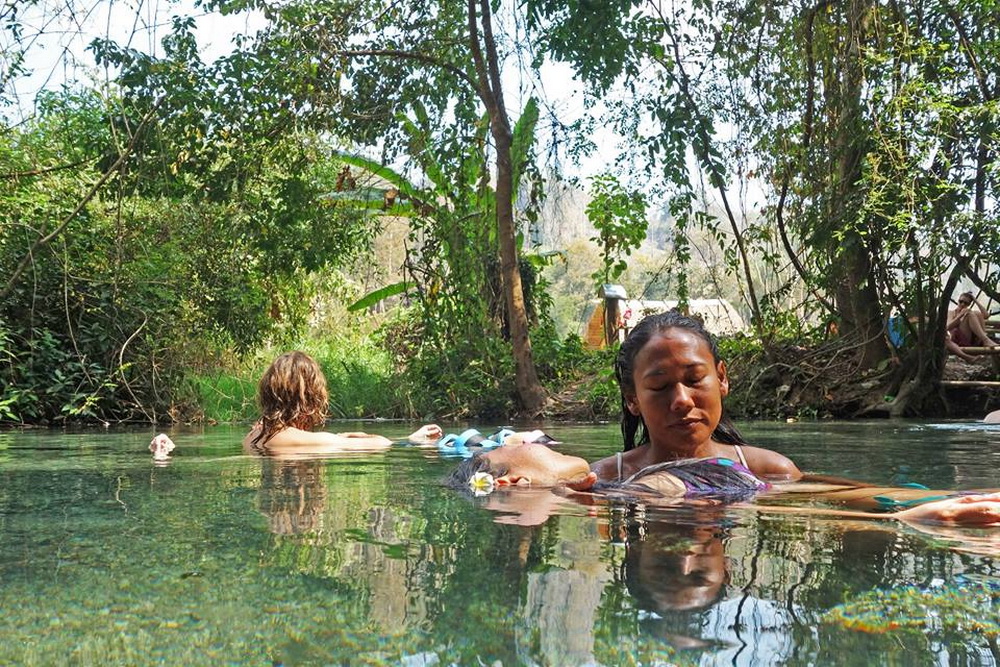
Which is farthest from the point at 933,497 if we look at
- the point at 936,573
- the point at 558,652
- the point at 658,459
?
the point at 558,652

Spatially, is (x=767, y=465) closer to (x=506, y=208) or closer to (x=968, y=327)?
(x=506, y=208)

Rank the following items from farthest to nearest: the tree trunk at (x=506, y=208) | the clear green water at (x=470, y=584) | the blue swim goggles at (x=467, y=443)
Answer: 1. the tree trunk at (x=506, y=208)
2. the blue swim goggles at (x=467, y=443)
3. the clear green water at (x=470, y=584)

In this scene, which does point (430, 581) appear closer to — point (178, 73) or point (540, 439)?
point (540, 439)

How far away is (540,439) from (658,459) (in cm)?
260

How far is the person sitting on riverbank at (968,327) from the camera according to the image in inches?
497

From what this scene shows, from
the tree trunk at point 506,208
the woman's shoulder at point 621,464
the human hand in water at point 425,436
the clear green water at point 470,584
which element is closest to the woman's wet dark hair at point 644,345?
the woman's shoulder at point 621,464

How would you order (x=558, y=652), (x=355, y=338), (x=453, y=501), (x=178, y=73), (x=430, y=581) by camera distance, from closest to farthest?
1. (x=558, y=652)
2. (x=430, y=581)
3. (x=453, y=501)
4. (x=178, y=73)
5. (x=355, y=338)

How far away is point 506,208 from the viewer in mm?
12875

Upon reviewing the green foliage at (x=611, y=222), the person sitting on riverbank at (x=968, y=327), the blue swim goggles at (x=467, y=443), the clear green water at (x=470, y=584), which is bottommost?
the clear green water at (x=470, y=584)

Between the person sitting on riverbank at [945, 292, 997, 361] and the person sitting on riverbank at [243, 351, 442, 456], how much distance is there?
8.05m

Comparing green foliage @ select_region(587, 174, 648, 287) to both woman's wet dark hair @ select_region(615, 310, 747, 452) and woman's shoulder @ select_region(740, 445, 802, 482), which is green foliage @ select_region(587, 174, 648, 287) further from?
woman's shoulder @ select_region(740, 445, 802, 482)

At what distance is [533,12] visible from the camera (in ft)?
36.8

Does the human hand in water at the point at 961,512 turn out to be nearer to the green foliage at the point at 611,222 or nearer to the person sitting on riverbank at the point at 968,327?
the person sitting on riverbank at the point at 968,327

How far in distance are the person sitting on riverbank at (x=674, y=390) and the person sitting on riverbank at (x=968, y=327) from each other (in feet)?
30.3
